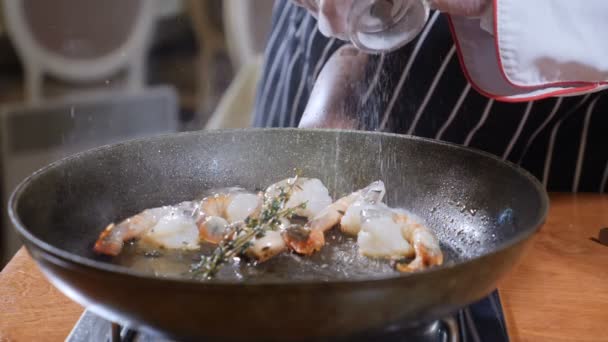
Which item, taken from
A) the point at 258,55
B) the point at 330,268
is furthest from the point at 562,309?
the point at 258,55

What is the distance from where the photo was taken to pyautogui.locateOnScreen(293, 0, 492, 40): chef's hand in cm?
123

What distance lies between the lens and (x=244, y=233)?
1149 millimetres

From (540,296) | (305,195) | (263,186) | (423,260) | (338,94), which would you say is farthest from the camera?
(338,94)

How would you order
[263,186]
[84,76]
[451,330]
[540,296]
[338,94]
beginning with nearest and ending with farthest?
1. [451,330]
2. [540,296]
3. [263,186]
4. [338,94]
5. [84,76]

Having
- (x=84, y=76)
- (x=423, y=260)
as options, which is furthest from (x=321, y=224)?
(x=84, y=76)

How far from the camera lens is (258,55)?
4418 mm

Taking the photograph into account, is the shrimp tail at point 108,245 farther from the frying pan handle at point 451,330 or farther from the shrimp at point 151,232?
the frying pan handle at point 451,330

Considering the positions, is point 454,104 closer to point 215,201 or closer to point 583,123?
point 583,123

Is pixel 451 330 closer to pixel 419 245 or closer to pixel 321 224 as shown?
pixel 419 245

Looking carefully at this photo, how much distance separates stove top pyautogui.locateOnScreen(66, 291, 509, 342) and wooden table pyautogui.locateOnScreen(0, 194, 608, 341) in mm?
36

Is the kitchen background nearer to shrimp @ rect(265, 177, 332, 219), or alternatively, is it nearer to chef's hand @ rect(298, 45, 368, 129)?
chef's hand @ rect(298, 45, 368, 129)

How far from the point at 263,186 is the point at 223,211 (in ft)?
0.53

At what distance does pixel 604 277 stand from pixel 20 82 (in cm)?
499

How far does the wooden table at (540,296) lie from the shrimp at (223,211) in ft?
0.81
